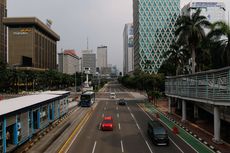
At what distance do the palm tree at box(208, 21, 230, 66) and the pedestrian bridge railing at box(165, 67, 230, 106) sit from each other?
459cm

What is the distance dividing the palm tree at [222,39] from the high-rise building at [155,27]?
131m

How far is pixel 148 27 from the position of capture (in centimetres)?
16588

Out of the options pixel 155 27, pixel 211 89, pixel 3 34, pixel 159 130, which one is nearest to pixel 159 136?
pixel 159 130

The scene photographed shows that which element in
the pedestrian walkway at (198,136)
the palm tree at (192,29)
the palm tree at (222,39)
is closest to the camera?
the pedestrian walkway at (198,136)

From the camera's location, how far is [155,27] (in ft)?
542

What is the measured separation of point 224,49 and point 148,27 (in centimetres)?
13915

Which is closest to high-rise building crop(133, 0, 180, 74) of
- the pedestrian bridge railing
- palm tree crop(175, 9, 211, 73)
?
palm tree crop(175, 9, 211, 73)

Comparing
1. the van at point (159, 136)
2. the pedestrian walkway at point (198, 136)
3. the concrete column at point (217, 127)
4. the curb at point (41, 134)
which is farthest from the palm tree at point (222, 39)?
the curb at point (41, 134)

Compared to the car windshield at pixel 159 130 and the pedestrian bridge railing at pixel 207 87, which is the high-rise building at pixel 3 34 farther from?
the car windshield at pixel 159 130

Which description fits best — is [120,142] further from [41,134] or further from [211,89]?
[211,89]

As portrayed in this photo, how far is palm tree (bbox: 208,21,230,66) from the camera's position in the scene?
30641 mm

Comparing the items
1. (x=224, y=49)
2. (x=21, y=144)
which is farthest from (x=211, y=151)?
(x=21, y=144)

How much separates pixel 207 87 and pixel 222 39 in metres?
8.93

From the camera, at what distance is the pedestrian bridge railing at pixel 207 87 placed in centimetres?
2248
